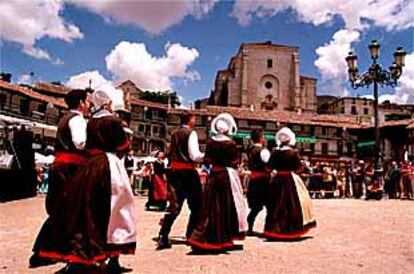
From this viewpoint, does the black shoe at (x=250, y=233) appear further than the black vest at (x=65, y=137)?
Yes

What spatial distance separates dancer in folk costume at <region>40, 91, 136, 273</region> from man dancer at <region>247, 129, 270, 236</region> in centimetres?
357

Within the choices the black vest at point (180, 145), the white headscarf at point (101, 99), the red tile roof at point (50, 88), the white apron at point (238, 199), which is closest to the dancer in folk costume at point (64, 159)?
the white headscarf at point (101, 99)

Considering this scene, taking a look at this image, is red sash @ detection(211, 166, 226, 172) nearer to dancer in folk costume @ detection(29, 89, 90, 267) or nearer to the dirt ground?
the dirt ground

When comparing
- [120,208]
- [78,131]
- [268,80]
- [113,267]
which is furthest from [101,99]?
[268,80]

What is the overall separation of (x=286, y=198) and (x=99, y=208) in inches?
155

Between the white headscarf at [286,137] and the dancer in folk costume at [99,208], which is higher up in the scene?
the white headscarf at [286,137]

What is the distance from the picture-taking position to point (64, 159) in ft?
18.5

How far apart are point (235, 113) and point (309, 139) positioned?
10.7 m

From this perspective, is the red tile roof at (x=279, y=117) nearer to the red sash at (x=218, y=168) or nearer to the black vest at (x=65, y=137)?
the red sash at (x=218, y=168)

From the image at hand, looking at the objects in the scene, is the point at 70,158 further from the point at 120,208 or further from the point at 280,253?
the point at 280,253

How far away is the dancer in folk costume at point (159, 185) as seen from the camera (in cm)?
1279

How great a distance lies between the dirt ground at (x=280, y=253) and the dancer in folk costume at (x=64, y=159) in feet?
1.35

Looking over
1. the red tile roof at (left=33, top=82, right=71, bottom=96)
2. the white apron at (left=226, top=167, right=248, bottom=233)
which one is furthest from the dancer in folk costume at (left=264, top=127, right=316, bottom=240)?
the red tile roof at (left=33, top=82, right=71, bottom=96)

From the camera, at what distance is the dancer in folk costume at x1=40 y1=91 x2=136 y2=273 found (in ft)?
15.8
